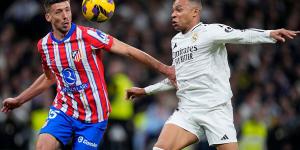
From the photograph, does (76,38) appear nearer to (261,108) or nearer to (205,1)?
(261,108)

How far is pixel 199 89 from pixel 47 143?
1675 millimetres

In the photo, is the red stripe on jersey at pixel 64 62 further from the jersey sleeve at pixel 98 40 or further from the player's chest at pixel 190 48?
the player's chest at pixel 190 48

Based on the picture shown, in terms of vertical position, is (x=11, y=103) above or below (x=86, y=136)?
above

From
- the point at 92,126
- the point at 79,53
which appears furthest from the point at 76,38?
the point at 92,126

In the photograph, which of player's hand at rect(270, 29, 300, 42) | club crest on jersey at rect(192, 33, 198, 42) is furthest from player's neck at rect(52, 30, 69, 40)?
player's hand at rect(270, 29, 300, 42)

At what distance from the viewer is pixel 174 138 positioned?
27.5 ft

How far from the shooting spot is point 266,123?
15523 mm

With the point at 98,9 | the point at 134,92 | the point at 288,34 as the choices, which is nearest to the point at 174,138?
the point at 134,92

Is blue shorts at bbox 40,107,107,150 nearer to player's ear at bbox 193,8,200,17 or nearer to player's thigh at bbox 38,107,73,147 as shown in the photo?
player's thigh at bbox 38,107,73,147

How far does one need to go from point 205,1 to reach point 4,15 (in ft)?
15.9

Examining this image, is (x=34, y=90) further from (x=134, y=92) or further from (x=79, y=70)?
(x=134, y=92)

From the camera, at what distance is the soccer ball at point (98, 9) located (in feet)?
27.5

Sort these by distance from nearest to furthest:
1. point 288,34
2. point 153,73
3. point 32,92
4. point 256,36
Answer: point 288,34 → point 256,36 → point 32,92 → point 153,73

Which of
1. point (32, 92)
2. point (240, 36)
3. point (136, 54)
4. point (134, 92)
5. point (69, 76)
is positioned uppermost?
point (240, 36)
